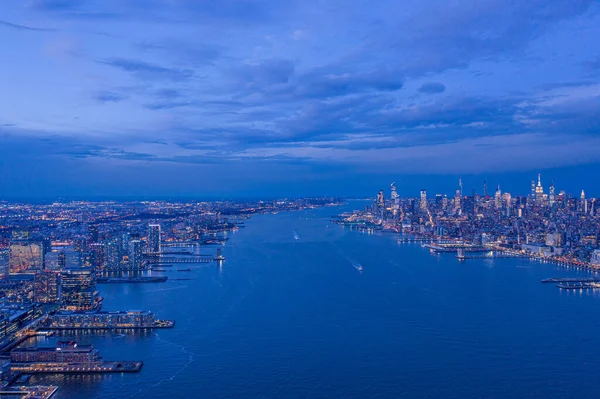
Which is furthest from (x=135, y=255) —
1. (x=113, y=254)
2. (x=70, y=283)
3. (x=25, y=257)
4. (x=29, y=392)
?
(x=29, y=392)

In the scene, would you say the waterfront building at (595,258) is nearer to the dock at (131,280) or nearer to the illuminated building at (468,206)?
the dock at (131,280)

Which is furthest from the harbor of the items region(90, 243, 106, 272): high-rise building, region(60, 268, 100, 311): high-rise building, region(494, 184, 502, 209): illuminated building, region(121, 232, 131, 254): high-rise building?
region(494, 184, 502, 209): illuminated building

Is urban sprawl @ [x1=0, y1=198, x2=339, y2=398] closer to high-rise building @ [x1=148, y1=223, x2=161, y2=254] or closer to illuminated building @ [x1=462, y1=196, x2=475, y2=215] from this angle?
high-rise building @ [x1=148, y1=223, x2=161, y2=254]

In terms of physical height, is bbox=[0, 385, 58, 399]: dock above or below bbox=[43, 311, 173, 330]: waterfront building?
below

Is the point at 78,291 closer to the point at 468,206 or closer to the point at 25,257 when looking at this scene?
the point at 25,257

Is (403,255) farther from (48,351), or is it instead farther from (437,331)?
(48,351)

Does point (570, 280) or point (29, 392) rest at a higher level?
point (570, 280)

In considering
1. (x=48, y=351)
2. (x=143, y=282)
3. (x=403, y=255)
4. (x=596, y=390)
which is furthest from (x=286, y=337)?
(x=403, y=255)
